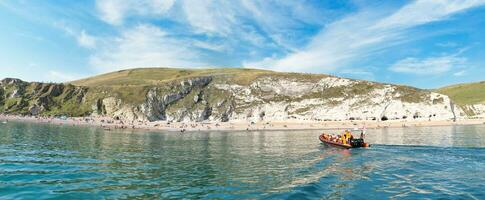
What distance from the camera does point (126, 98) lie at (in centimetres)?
18862

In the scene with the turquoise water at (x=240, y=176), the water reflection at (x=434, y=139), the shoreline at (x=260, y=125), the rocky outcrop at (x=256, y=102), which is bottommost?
the turquoise water at (x=240, y=176)

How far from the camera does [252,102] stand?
18175 cm

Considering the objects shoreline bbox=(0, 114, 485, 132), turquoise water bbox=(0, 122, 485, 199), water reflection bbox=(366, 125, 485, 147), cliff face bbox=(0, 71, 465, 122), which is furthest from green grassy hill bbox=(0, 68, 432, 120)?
turquoise water bbox=(0, 122, 485, 199)

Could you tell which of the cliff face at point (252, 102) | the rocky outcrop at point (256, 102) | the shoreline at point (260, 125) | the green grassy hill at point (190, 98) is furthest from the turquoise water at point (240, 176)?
the green grassy hill at point (190, 98)

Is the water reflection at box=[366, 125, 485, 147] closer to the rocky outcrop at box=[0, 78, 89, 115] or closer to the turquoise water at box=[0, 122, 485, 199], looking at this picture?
the turquoise water at box=[0, 122, 485, 199]

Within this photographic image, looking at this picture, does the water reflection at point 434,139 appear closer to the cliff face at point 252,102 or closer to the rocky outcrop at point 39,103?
the cliff face at point 252,102

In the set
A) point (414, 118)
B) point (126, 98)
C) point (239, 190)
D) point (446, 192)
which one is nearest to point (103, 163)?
point (239, 190)

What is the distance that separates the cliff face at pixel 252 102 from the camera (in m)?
160

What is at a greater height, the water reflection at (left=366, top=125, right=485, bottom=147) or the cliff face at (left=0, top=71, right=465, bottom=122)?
the cliff face at (left=0, top=71, right=465, bottom=122)

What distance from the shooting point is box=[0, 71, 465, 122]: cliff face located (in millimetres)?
159750

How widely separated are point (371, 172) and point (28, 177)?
2844 cm

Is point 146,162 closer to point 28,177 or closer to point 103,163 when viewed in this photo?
point 103,163

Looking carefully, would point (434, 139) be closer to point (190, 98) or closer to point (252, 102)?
→ point (252, 102)

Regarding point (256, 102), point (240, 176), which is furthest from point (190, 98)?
point (240, 176)
